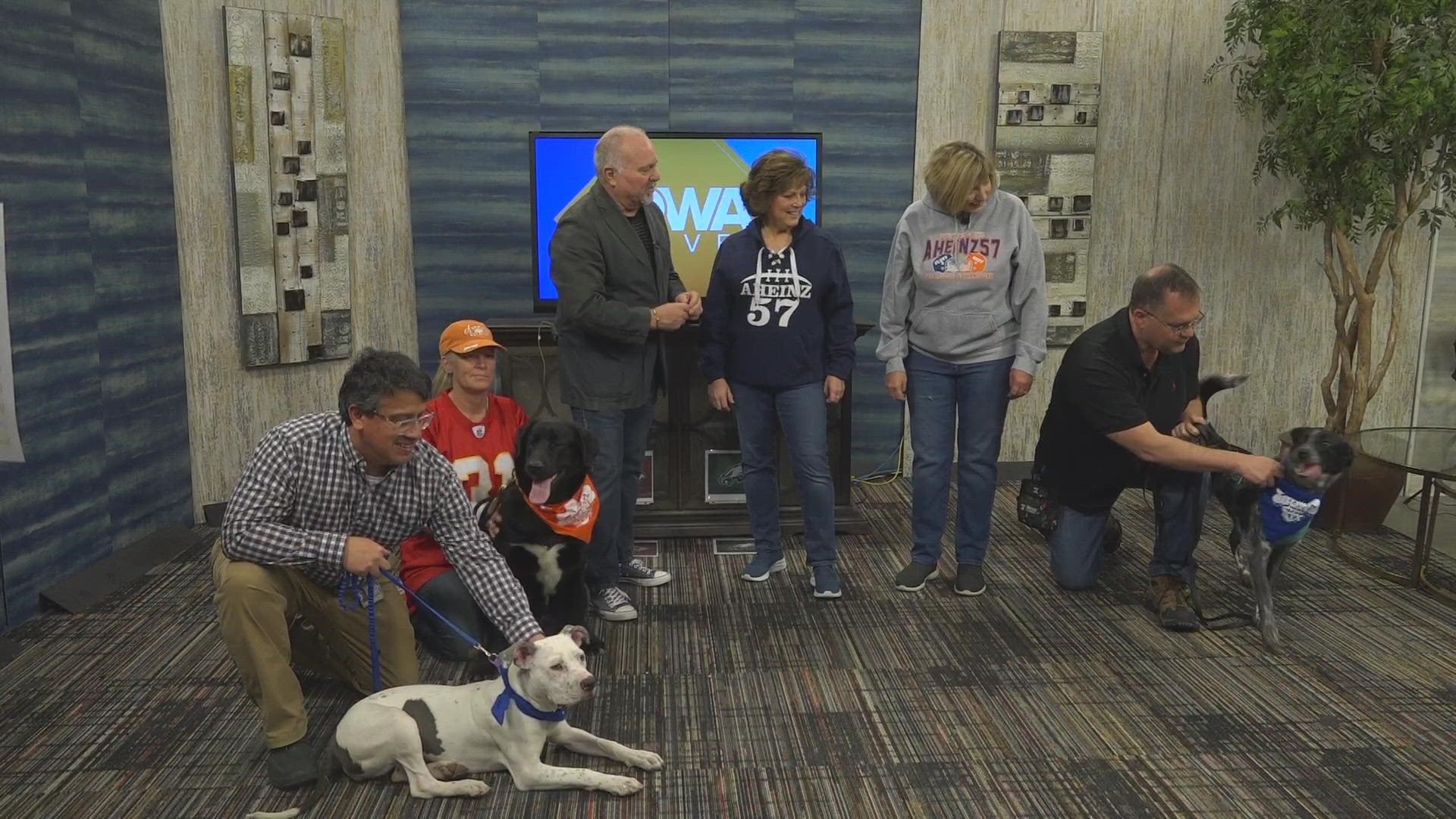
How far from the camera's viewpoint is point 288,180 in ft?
13.1

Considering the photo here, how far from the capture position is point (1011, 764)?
2.28 metres

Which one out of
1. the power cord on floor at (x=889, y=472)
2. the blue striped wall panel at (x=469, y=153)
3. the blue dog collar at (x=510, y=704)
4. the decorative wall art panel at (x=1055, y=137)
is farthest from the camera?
the power cord on floor at (x=889, y=472)

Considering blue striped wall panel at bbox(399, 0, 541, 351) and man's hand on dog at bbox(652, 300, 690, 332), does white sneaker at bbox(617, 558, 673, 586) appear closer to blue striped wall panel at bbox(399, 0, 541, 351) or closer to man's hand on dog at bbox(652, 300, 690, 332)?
man's hand on dog at bbox(652, 300, 690, 332)

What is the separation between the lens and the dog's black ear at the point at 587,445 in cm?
272

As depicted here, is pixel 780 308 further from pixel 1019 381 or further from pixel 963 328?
pixel 1019 381

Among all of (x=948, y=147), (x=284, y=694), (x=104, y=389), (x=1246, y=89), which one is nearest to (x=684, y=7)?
(x=948, y=147)

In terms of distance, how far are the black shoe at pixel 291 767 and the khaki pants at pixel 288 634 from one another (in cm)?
2

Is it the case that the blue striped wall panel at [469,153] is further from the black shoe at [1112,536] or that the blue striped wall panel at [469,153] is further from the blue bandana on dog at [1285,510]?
the blue bandana on dog at [1285,510]

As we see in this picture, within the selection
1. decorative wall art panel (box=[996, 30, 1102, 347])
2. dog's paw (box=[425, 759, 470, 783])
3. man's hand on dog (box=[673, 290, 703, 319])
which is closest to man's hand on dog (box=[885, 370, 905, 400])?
man's hand on dog (box=[673, 290, 703, 319])

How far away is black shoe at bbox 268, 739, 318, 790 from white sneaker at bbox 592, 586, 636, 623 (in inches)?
40.3

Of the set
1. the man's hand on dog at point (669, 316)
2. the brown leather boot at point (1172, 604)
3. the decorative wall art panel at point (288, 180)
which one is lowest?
the brown leather boot at point (1172, 604)

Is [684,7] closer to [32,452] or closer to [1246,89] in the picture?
[1246,89]

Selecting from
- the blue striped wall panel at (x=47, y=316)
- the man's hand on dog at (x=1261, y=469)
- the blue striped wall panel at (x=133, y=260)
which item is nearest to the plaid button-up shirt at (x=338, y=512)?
the blue striped wall panel at (x=47, y=316)

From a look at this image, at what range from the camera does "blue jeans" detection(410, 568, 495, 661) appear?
268 centimetres
